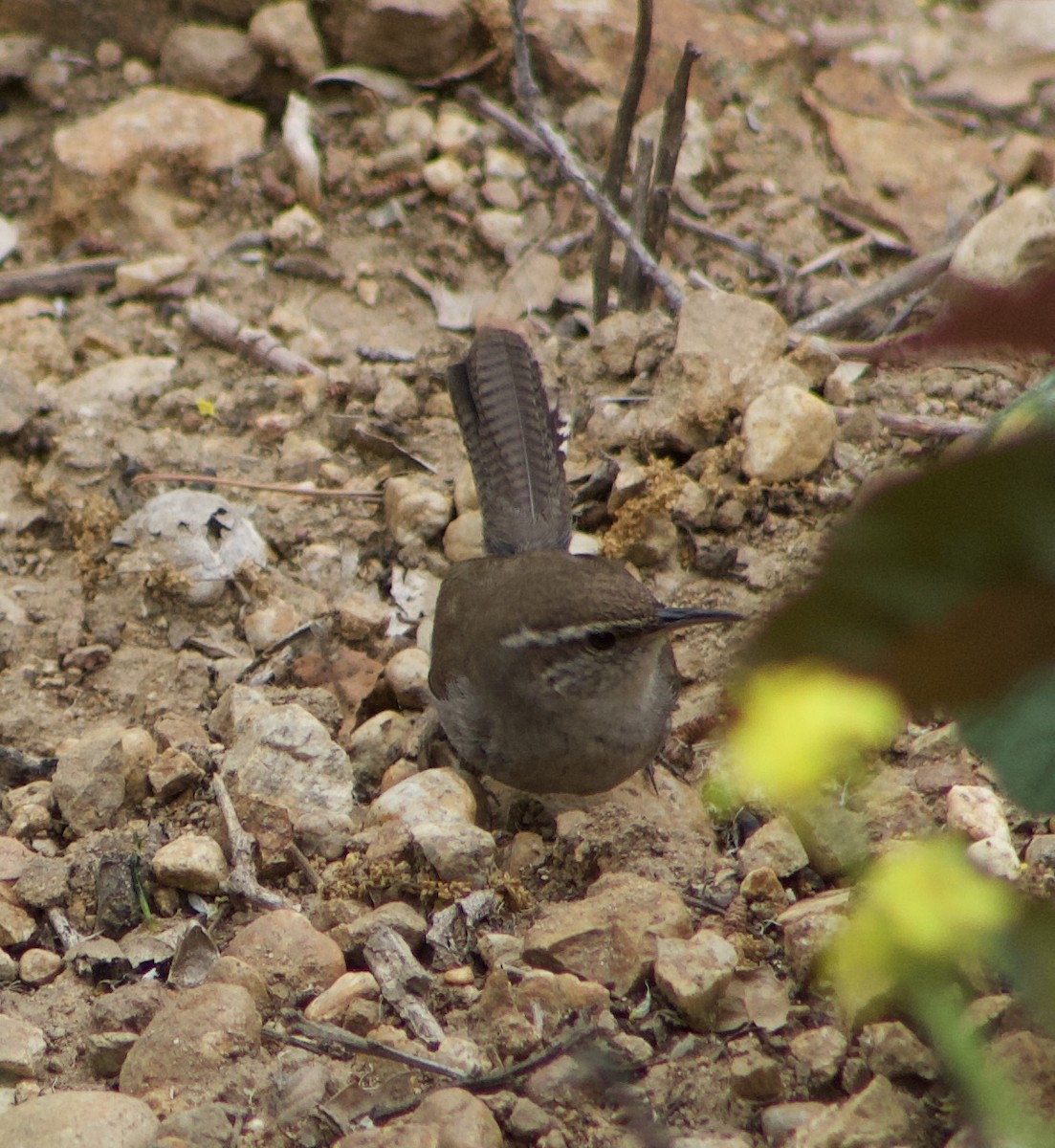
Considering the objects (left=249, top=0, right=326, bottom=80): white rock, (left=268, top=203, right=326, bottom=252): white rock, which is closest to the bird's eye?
(left=268, top=203, right=326, bottom=252): white rock

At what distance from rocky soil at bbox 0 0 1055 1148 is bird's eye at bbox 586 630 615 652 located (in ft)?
1.25

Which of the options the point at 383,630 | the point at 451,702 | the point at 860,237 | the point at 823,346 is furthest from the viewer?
the point at 860,237

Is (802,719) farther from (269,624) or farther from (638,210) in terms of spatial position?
(638,210)

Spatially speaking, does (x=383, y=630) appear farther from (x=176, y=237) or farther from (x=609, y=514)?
(x=176, y=237)

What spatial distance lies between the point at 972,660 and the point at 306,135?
591 centimetres

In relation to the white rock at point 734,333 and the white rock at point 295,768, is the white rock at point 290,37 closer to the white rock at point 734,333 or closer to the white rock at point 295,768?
the white rock at point 734,333

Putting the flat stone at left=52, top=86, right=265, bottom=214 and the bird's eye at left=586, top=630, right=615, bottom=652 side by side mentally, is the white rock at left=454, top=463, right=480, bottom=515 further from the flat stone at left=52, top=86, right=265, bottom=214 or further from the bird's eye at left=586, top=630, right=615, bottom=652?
the flat stone at left=52, top=86, right=265, bottom=214

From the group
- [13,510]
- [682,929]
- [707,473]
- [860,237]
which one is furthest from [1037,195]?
[13,510]

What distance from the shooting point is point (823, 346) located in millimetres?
5008

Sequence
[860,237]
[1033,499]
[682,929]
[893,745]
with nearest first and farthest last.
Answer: [1033,499], [682,929], [893,745], [860,237]

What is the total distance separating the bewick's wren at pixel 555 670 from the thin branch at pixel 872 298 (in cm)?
165

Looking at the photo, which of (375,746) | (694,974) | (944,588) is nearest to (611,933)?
(694,974)

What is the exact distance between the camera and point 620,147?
212 inches

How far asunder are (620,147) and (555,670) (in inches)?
96.3
